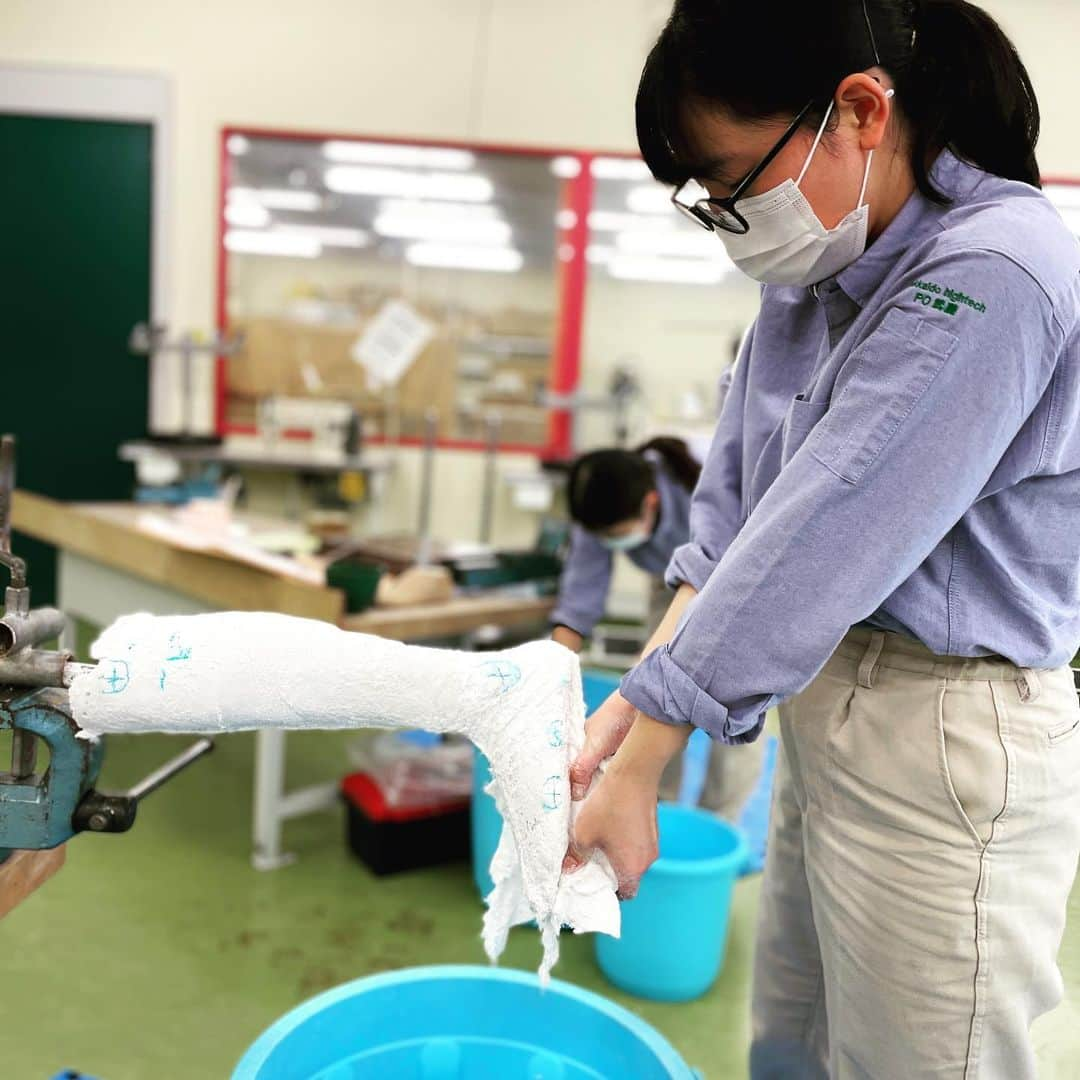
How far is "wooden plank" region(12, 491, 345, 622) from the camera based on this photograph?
6.70 feet

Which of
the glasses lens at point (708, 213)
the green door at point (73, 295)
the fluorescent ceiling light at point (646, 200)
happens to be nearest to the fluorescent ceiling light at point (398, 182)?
the fluorescent ceiling light at point (646, 200)

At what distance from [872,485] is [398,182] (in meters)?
4.44

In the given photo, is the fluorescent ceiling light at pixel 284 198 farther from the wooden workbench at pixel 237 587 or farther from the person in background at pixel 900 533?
the person in background at pixel 900 533

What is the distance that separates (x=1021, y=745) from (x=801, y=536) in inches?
10.4

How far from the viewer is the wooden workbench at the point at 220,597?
2076 millimetres

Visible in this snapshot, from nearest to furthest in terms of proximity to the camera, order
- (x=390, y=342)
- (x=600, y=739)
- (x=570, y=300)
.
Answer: (x=600, y=739)
(x=390, y=342)
(x=570, y=300)


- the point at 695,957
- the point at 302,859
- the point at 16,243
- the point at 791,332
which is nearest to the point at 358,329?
the point at 16,243

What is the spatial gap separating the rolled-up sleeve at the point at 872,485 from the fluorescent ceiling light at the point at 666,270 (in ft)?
13.6

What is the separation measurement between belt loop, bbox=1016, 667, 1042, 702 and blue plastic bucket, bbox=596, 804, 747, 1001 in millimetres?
1048

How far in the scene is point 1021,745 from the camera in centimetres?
82

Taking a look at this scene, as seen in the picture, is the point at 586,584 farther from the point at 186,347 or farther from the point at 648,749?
the point at 186,347

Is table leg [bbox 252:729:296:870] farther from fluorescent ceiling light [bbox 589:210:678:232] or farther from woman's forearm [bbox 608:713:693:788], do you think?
fluorescent ceiling light [bbox 589:210:678:232]

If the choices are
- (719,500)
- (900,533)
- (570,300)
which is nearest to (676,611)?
(719,500)

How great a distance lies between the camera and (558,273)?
4.85m
